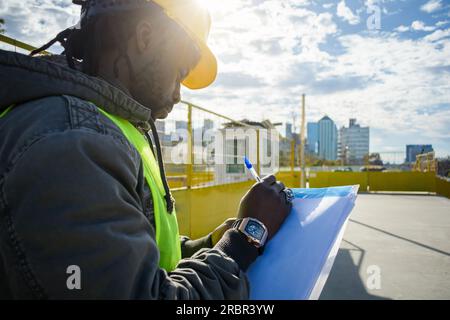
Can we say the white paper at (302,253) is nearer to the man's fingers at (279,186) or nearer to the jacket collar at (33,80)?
the man's fingers at (279,186)

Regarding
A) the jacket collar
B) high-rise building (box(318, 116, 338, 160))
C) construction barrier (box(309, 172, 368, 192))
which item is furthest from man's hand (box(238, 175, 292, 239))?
high-rise building (box(318, 116, 338, 160))

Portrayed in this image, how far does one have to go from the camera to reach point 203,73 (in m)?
2.24

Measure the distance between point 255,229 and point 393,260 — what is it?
4.87 m

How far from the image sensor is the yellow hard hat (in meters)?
1.43

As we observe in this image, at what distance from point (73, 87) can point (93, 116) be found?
0.11 m

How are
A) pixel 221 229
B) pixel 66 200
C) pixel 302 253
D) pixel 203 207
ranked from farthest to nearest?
1. pixel 203 207
2. pixel 221 229
3. pixel 302 253
4. pixel 66 200

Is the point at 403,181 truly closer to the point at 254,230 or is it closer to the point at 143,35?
the point at 254,230

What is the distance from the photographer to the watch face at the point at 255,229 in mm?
1182

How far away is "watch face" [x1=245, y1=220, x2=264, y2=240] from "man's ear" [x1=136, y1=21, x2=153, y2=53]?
730mm

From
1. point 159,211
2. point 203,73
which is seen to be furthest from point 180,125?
point 159,211

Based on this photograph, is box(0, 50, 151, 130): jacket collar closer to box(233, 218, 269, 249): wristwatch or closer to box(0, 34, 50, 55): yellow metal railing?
box(233, 218, 269, 249): wristwatch

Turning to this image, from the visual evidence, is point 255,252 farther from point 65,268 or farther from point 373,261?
point 373,261

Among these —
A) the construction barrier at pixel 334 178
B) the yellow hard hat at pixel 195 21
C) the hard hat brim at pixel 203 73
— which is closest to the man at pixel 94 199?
the yellow hard hat at pixel 195 21
